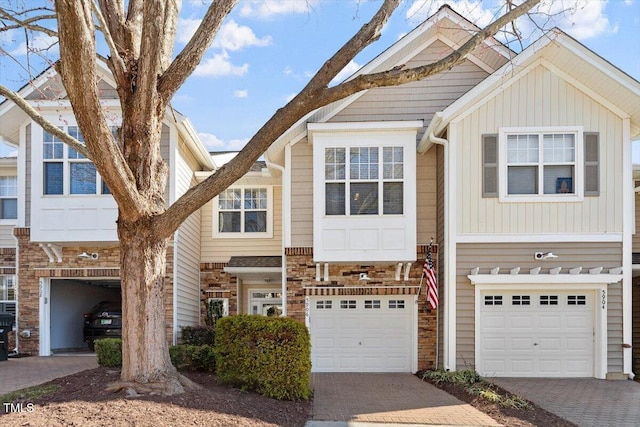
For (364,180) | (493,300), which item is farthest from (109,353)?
(493,300)

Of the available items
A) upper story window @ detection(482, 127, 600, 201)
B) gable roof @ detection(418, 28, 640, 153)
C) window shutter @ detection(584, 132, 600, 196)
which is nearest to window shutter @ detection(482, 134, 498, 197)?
upper story window @ detection(482, 127, 600, 201)

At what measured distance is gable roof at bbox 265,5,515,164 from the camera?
11.6 metres

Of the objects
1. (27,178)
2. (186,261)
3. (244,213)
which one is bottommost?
(186,261)

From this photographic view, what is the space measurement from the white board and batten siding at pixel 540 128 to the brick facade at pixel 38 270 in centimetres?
820

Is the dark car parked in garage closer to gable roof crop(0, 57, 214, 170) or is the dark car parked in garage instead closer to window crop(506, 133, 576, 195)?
gable roof crop(0, 57, 214, 170)

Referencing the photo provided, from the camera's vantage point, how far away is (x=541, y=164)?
35.0 ft

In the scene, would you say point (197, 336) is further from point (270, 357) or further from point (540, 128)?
point (540, 128)

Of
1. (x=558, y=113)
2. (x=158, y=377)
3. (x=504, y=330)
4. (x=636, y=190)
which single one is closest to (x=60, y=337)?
(x=158, y=377)

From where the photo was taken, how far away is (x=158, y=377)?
6.56 metres

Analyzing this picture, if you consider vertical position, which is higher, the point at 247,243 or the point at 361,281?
the point at 247,243

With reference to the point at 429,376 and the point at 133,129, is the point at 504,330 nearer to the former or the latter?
the point at 429,376

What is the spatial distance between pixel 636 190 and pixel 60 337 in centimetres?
1579

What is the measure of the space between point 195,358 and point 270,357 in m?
2.30

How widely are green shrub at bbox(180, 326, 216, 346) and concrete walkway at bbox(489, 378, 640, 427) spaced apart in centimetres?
620
